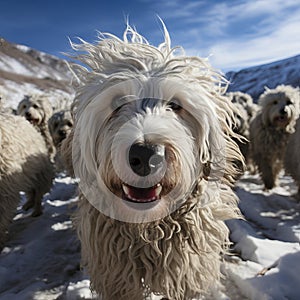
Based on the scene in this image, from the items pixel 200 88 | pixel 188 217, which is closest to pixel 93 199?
pixel 188 217

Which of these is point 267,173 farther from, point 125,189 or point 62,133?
point 125,189

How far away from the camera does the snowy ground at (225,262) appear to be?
3.19 meters

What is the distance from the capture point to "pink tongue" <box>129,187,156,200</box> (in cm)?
231

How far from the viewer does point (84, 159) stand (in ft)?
8.32

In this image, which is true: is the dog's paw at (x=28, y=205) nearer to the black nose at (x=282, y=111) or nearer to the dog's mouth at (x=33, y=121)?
the dog's mouth at (x=33, y=121)

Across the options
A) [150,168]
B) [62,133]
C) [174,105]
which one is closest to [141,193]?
[150,168]

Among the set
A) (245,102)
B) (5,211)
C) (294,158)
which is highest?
(245,102)

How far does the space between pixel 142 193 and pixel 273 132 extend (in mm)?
5860

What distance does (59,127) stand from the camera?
7.68m

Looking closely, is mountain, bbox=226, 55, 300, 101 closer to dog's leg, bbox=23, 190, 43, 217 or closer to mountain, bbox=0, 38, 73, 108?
mountain, bbox=0, 38, 73, 108

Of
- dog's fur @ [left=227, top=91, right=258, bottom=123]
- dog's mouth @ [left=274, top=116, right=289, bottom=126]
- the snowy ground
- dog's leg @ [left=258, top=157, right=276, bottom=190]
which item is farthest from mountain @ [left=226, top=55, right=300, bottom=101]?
the snowy ground

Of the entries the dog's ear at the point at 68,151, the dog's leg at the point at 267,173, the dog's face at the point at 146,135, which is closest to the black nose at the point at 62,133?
the dog's leg at the point at 267,173

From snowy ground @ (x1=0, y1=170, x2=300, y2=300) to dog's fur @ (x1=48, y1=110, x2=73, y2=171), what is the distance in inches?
68.3

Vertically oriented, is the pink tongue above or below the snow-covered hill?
above
